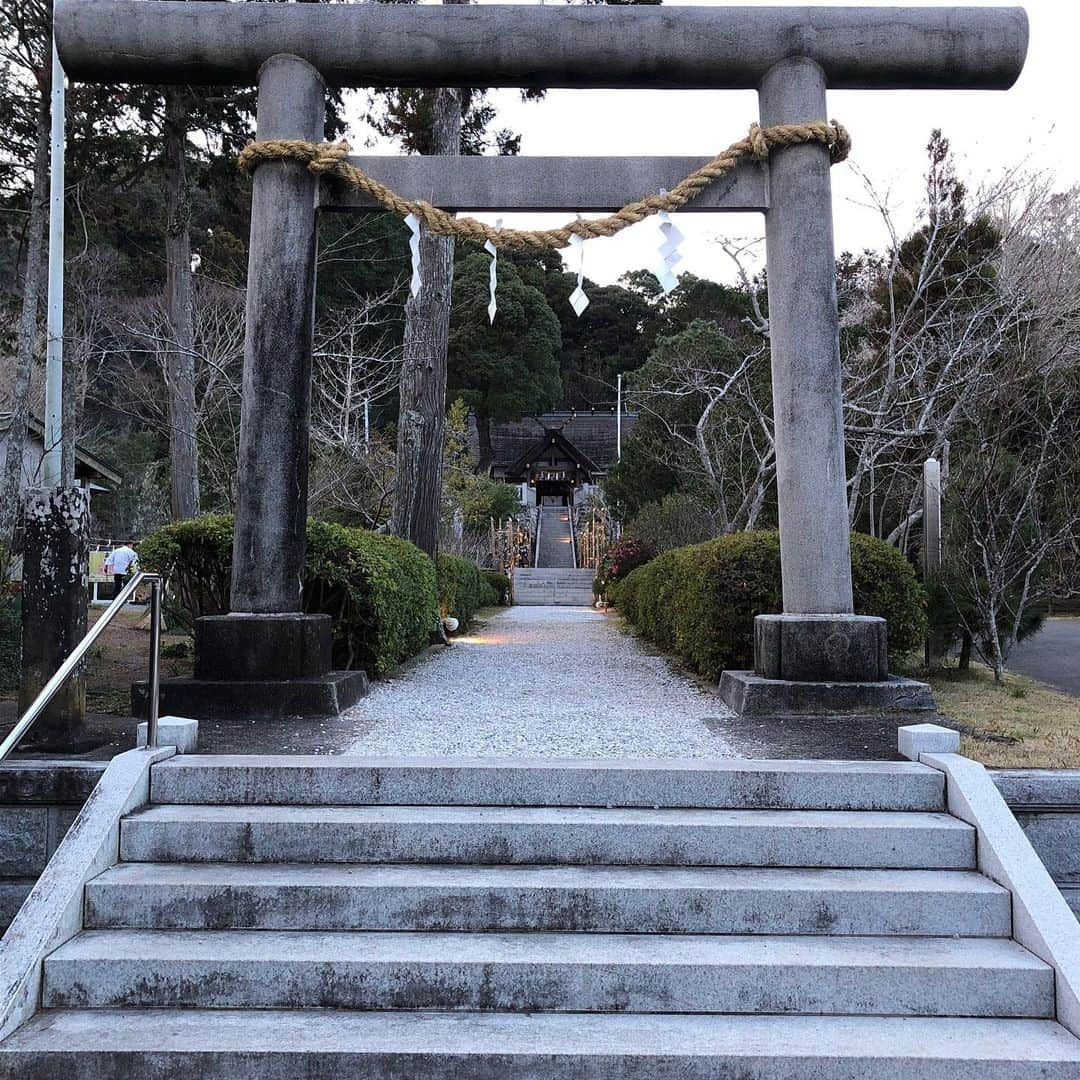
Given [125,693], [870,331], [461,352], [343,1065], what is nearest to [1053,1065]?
[343,1065]

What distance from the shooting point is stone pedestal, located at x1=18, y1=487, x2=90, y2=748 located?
3914 millimetres

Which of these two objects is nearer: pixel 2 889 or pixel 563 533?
pixel 2 889

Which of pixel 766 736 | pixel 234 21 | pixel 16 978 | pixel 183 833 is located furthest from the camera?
pixel 234 21

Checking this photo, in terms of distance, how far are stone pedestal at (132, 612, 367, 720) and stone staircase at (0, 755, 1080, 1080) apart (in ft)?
4.31

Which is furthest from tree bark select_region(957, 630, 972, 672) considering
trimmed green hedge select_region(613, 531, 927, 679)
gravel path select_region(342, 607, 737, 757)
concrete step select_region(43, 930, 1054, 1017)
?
concrete step select_region(43, 930, 1054, 1017)

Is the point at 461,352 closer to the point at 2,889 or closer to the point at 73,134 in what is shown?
the point at 73,134

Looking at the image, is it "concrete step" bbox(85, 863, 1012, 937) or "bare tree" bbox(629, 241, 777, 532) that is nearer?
"concrete step" bbox(85, 863, 1012, 937)

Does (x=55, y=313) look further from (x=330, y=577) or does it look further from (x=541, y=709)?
(x=541, y=709)

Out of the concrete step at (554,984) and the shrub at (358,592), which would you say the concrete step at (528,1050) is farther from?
the shrub at (358,592)

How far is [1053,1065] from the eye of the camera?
8.16 ft

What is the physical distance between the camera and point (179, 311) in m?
13.6

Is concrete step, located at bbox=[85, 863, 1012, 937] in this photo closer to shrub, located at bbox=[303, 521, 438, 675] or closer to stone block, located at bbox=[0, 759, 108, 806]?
stone block, located at bbox=[0, 759, 108, 806]

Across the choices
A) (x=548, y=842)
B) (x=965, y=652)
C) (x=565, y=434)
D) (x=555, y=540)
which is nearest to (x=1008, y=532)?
(x=965, y=652)

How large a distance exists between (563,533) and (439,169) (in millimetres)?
29848
